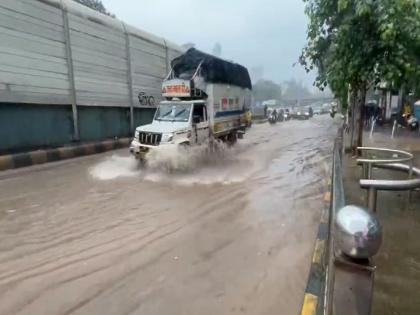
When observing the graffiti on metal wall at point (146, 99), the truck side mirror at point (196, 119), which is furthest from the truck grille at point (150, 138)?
the graffiti on metal wall at point (146, 99)

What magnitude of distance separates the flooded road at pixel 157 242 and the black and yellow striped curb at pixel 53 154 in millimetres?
1173

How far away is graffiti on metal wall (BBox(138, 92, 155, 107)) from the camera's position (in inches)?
735

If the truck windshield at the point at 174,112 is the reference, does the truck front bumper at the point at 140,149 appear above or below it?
below

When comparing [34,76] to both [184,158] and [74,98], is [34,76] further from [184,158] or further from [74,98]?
[184,158]

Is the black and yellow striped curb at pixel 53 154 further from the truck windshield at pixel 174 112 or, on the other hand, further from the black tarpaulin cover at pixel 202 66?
the black tarpaulin cover at pixel 202 66

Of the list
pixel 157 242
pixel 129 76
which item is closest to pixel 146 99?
pixel 129 76

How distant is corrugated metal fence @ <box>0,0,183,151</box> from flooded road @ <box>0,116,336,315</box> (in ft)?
11.7

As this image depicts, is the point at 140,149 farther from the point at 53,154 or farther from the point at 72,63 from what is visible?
the point at 72,63

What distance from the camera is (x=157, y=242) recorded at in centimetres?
491

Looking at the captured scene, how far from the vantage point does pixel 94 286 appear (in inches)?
146

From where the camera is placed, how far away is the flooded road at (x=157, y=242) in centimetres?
347

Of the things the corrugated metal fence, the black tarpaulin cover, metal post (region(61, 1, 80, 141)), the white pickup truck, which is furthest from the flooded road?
the black tarpaulin cover

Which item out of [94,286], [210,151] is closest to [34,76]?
[210,151]

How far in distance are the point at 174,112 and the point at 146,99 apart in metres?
7.97
